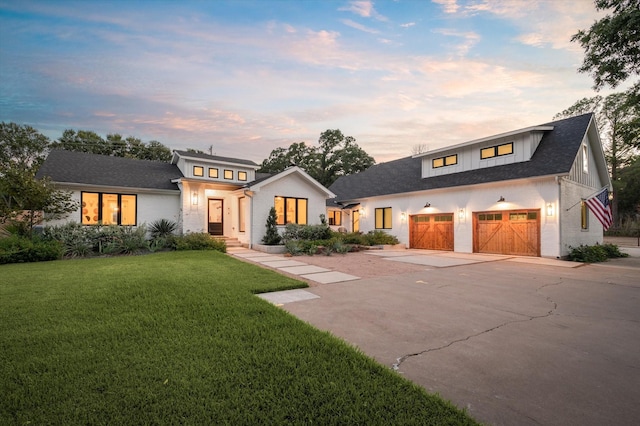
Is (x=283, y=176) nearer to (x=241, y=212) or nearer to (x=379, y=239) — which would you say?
(x=241, y=212)

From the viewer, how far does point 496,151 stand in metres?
14.2

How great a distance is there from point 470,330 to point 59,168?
17587 mm

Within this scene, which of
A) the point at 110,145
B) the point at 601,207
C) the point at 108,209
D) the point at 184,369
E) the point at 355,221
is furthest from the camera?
the point at 110,145

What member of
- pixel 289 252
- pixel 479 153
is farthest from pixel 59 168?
pixel 479 153

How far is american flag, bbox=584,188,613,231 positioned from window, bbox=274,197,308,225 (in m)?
13.1

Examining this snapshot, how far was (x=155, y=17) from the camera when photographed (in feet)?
31.0

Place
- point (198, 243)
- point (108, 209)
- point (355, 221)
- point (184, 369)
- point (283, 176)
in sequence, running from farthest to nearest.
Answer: point (355, 221) → point (283, 176) → point (108, 209) → point (198, 243) → point (184, 369)

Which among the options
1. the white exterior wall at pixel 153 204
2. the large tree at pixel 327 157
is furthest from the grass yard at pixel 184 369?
the large tree at pixel 327 157

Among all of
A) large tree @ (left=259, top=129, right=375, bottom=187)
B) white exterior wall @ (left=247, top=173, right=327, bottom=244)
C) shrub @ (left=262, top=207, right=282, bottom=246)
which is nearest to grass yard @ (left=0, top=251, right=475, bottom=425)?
shrub @ (left=262, top=207, right=282, bottom=246)

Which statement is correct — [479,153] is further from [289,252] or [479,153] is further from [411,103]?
[289,252]

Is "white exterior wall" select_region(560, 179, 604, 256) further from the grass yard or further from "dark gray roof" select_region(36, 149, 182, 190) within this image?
"dark gray roof" select_region(36, 149, 182, 190)

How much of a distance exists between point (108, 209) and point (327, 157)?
2645cm

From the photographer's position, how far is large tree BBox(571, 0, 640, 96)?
866cm

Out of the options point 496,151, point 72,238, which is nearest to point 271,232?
point 72,238
